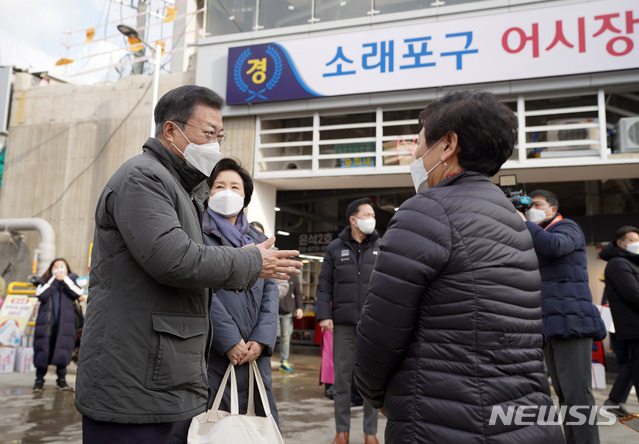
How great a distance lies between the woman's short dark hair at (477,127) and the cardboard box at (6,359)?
29.5 ft

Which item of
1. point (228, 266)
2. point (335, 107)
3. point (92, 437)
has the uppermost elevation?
point (335, 107)

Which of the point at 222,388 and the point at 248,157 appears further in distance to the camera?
the point at 248,157

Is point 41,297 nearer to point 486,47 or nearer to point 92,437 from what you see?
point 92,437

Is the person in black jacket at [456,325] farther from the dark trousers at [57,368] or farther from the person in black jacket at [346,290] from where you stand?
the dark trousers at [57,368]

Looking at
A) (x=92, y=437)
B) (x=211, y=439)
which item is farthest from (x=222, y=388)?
(x=92, y=437)

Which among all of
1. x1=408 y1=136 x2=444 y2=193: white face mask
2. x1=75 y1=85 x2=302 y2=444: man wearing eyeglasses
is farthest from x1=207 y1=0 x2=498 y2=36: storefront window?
x1=75 y1=85 x2=302 y2=444: man wearing eyeglasses

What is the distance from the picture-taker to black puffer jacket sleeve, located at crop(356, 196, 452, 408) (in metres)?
1.60

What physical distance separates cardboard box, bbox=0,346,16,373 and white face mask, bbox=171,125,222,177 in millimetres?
8325

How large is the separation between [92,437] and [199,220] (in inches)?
33.2

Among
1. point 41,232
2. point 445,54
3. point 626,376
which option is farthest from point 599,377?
point 41,232

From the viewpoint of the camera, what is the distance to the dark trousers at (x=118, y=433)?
5.46 feet

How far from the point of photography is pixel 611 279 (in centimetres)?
508

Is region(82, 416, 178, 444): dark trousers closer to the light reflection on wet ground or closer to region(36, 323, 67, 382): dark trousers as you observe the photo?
the light reflection on wet ground

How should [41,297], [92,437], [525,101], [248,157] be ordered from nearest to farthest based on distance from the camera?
[92,437] < [41,297] < [525,101] < [248,157]
